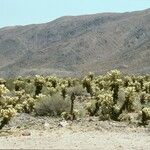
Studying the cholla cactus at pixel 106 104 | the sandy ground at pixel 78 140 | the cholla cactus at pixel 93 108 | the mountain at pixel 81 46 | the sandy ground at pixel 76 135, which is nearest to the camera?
the sandy ground at pixel 78 140

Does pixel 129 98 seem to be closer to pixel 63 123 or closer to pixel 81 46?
pixel 63 123

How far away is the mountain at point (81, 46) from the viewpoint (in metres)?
118

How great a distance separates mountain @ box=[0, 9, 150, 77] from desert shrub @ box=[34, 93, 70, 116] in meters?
76.1

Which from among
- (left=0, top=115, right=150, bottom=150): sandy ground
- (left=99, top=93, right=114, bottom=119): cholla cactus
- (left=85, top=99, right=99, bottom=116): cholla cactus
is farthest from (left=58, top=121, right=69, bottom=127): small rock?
(left=85, top=99, right=99, bottom=116): cholla cactus

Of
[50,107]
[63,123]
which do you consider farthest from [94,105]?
[63,123]

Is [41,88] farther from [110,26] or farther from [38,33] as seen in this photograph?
[38,33]

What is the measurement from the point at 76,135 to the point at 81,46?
117925mm

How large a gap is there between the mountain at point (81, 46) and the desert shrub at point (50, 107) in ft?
250

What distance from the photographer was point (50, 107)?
23953 mm

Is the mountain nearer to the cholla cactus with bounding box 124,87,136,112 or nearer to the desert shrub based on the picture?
the cholla cactus with bounding box 124,87,136,112

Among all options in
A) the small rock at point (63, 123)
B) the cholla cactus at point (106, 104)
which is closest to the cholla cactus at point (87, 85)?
the cholla cactus at point (106, 104)

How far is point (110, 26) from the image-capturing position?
147m

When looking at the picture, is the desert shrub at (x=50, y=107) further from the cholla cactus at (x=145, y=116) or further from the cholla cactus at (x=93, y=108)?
the cholla cactus at (x=145, y=116)

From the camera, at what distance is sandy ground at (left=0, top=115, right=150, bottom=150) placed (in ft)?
48.8
